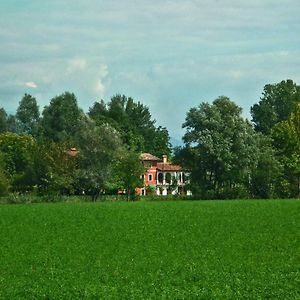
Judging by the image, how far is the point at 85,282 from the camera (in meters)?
22.7

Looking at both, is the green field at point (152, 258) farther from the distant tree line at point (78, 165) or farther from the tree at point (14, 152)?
the tree at point (14, 152)

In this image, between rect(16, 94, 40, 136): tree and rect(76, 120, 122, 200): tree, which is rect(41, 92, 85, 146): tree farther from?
rect(76, 120, 122, 200): tree

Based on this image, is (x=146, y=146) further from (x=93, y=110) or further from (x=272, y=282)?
(x=272, y=282)

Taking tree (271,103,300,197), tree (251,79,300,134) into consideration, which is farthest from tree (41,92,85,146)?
tree (271,103,300,197)

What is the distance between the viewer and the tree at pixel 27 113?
178250 millimetres

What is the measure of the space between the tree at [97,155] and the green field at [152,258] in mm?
47868

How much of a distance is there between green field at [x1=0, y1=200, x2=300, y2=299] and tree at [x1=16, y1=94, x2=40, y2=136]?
12838 centimetres

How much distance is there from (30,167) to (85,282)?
3419 inches

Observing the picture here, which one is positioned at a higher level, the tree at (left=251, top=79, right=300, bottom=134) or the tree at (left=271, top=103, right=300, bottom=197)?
the tree at (left=251, top=79, right=300, bottom=134)

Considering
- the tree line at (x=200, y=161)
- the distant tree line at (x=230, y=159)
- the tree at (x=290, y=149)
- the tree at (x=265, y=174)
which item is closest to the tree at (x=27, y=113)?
the tree line at (x=200, y=161)

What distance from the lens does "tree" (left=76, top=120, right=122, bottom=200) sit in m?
100

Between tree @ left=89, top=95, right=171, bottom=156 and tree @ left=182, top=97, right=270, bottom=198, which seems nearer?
tree @ left=182, top=97, right=270, bottom=198

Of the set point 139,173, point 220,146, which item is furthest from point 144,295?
point 139,173

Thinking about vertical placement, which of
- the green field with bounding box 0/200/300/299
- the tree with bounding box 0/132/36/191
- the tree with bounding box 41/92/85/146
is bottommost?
the green field with bounding box 0/200/300/299
